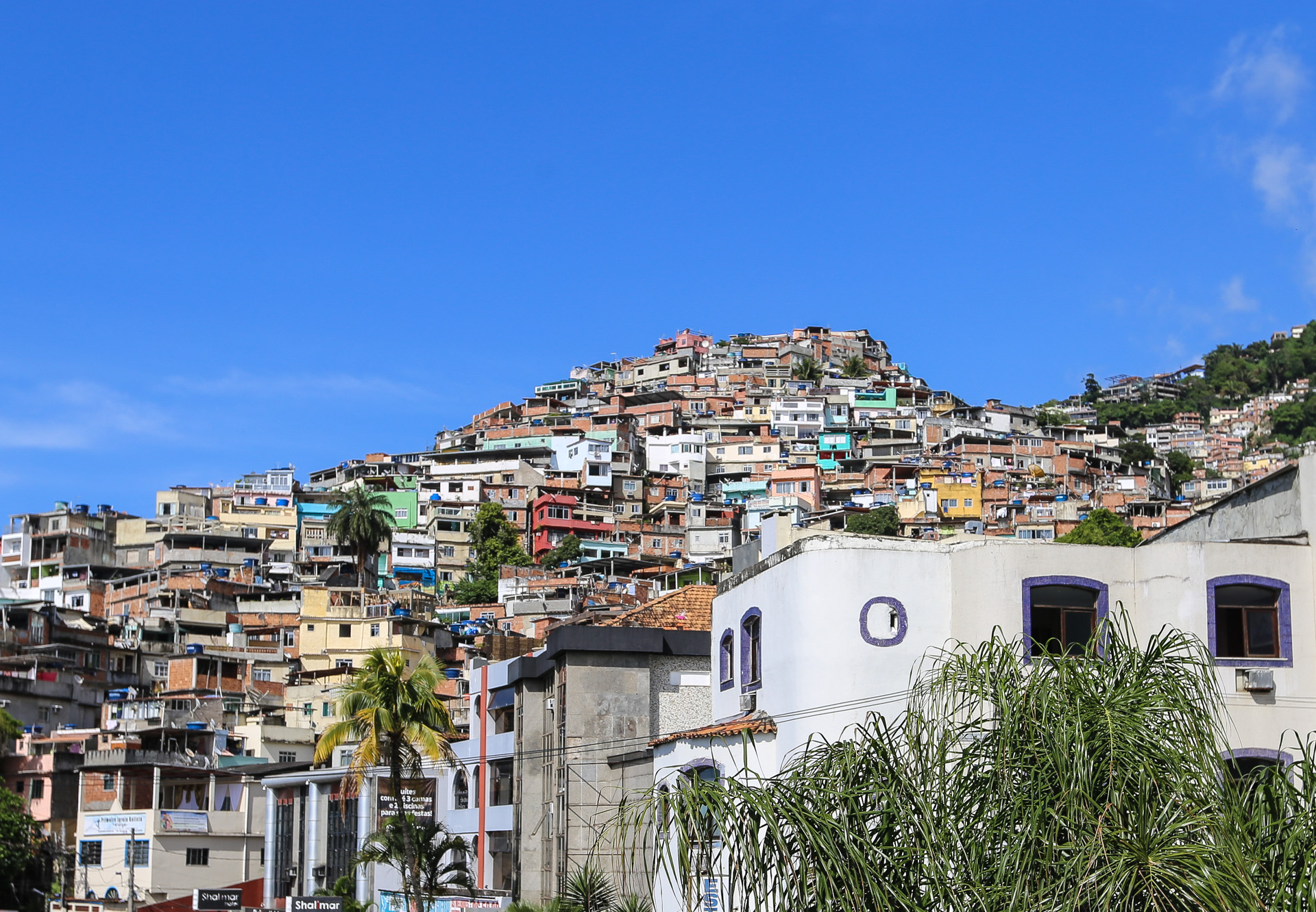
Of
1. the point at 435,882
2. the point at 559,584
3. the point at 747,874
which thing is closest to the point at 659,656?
the point at 435,882

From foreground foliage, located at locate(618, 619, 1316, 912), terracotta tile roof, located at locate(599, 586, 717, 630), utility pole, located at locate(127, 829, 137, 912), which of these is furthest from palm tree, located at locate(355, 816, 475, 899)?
utility pole, located at locate(127, 829, 137, 912)

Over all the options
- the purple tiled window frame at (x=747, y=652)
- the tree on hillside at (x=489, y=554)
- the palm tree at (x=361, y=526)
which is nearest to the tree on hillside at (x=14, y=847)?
the purple tiled window frame at (x=747, y=652)

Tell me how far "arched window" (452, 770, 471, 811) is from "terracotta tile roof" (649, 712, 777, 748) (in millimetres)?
18944

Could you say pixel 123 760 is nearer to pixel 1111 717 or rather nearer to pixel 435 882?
pixel 435 882

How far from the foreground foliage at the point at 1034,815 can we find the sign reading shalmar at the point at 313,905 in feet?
117

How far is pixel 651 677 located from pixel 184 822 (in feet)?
126

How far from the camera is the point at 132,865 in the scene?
73938mm

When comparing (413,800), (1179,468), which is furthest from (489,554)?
(413,800)

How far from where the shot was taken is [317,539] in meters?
152

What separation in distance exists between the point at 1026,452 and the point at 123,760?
111152 millimetres

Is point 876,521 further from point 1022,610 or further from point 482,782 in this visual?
point 1022,610

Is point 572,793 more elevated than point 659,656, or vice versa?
point 659,656

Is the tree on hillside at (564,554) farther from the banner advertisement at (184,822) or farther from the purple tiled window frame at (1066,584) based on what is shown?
the purple tiled window frame at (1066,584)

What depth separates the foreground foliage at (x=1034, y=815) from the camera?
1975 cm
